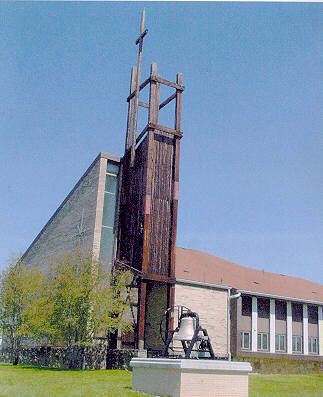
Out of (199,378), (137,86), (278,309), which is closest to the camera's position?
(199,378)

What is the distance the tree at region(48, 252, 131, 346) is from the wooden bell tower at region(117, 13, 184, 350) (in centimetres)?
161

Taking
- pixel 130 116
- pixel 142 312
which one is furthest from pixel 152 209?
pixel 130 116

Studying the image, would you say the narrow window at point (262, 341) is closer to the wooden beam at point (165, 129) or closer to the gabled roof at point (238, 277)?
the gabled roof at point (238, 277)

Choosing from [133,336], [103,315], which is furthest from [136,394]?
[133,336]

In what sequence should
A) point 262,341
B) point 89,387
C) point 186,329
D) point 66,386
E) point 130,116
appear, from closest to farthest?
point 186,329 < point 89,387 < point 66,386 < point 130,116 < point 262,341

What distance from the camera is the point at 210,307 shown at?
3388 cm

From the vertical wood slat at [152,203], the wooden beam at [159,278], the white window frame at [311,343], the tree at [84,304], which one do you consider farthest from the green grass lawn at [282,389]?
the white window frame at [311,343]

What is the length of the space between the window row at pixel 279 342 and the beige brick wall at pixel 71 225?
1235cm

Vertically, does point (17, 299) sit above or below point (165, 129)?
below

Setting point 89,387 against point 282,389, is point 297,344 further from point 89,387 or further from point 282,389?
point 89,387

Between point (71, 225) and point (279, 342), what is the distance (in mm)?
16223

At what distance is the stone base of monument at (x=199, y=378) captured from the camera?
13.6m

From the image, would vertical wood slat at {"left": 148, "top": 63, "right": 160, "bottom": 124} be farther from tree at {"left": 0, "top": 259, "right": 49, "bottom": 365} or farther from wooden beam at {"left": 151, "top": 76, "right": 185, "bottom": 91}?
tree at {"left": 0, "top": 259, "right": 49, "bottom": 365}

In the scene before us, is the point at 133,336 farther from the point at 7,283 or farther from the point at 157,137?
the point at 157,137
